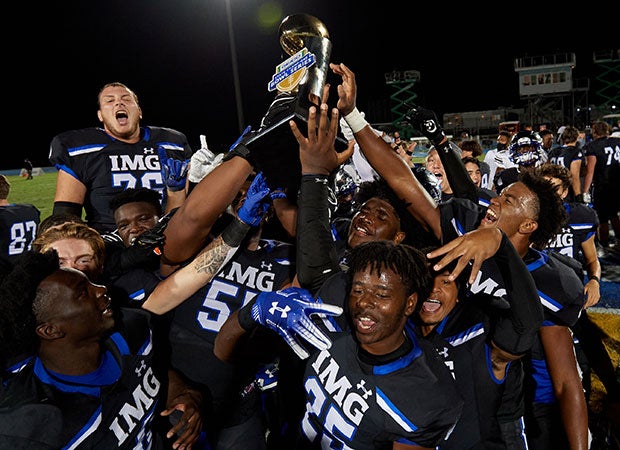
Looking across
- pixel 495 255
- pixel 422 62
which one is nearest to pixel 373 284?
pixel 495 255

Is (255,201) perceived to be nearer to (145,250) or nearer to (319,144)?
(319,144)

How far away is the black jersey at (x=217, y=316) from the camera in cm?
242

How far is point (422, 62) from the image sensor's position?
6919 cm

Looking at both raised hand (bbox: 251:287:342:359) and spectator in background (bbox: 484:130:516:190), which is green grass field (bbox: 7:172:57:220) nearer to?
spectator in background (bbox: 484:130:516:190)

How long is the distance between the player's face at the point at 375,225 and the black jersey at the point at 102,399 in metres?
1.26

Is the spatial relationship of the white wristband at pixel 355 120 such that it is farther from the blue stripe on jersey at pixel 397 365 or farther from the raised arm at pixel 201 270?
the blue stripe on jersey at pixel 397 365

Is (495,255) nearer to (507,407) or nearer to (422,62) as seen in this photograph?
(507,407)

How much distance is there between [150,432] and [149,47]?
182ft

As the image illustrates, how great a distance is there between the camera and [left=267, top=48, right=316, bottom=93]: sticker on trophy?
1837mm

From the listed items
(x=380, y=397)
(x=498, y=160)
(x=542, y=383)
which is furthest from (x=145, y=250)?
(x=498, y=160)

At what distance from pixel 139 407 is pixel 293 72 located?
4.93 ft

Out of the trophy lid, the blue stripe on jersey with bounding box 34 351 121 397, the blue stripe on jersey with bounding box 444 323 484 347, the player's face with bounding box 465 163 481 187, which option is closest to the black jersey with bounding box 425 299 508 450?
the blue stripe on jersey with bounding box 444 323 484 347

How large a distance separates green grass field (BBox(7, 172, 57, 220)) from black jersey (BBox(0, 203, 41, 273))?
1243 centimetres

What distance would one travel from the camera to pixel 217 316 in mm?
2463
